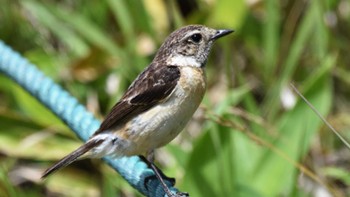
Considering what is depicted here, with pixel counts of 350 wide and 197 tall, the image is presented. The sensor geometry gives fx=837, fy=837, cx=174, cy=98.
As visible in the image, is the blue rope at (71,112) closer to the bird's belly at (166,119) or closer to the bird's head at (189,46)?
the bird's belly at (166,119)

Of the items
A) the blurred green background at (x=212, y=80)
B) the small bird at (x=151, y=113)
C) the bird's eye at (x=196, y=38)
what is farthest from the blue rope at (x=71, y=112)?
the blurred green background at (x=212, y=80)

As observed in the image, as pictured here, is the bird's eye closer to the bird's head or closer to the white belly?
the bird's head

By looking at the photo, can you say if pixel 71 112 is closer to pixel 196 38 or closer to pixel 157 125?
pixel 157 125

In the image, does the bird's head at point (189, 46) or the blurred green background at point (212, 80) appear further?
the blurred green background at point (212, 80)

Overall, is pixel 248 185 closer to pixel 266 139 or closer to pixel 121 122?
pixel 266 139

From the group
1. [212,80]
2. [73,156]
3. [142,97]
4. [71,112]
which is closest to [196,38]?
[142,97]
